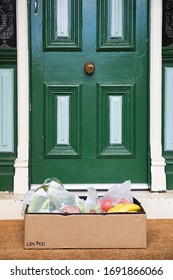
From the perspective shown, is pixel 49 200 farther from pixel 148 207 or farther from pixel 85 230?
pixel 148 207

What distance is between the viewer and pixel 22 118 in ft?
14.8

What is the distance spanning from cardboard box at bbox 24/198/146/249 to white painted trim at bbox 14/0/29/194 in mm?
1369

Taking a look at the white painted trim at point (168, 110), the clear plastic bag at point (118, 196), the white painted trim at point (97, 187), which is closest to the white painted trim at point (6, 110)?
the white painted trim at point (97, 187)

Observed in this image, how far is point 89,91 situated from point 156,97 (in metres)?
0.49

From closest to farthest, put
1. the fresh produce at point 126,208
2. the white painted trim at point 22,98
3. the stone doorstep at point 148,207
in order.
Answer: the fresh produce at point 126,208, the stone doorstep at point 148,207, the white painted trim at point 22,98

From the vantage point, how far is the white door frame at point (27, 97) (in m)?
4.49

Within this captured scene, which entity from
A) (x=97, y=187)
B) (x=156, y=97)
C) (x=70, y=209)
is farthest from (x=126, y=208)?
(x=156, y=97)

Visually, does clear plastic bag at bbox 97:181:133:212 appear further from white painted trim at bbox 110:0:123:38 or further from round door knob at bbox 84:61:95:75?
white painted trim at bbox 110:0:123:38

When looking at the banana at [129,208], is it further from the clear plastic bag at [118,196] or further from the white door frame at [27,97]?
the white door frame at [27,97]

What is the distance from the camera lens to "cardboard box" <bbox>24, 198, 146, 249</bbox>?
3.10 meters

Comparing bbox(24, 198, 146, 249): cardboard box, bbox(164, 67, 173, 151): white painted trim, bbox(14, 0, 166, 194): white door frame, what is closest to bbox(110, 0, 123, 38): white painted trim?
bbox(14, 0, 166, 194): white door frame

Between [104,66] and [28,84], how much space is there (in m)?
0.57
